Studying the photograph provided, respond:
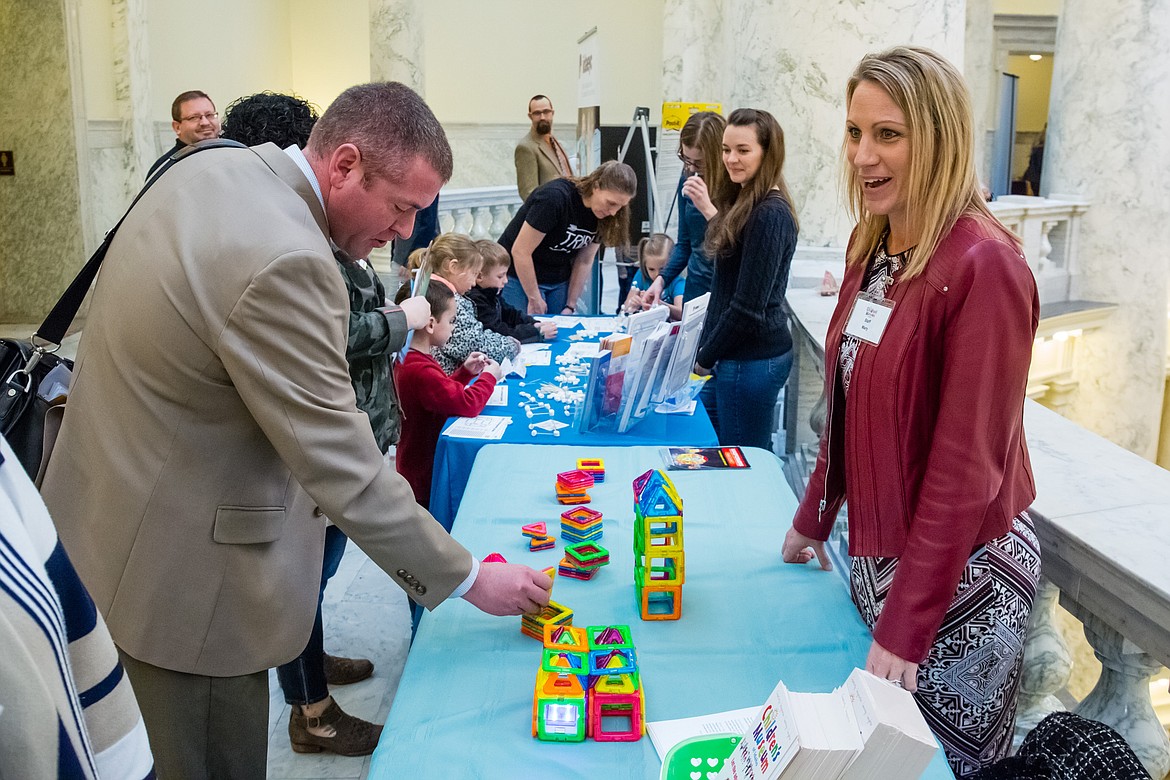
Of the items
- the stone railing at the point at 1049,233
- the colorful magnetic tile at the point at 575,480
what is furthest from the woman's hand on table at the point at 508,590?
the stone railing at the point at 1049,233

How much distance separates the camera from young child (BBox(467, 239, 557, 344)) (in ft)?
13.5

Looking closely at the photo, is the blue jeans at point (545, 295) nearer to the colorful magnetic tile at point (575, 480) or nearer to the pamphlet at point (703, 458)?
the pamphlet at point (703, 458)

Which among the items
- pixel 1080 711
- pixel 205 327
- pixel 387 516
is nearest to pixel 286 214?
pixel 205 327

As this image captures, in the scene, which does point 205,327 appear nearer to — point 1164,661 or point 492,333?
point 1164,661

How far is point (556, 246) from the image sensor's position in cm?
496

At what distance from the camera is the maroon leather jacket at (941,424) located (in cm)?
144

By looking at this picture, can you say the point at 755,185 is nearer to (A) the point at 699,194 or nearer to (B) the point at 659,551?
(A) the point at 699,194

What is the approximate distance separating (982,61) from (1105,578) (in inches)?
523

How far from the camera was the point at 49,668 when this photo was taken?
63 centimetres

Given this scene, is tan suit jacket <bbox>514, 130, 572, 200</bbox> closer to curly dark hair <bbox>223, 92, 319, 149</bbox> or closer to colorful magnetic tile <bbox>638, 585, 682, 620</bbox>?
curly dark hair <bbox>223, 92, 319, 149</bbox>

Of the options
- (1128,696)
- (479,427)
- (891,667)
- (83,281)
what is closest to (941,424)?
(891,667)

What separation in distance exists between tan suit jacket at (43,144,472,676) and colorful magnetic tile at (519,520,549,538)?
421mm

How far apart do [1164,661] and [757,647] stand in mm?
633

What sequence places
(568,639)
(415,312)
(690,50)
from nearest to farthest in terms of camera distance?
(568,639) → (415,312) → (690,50)
